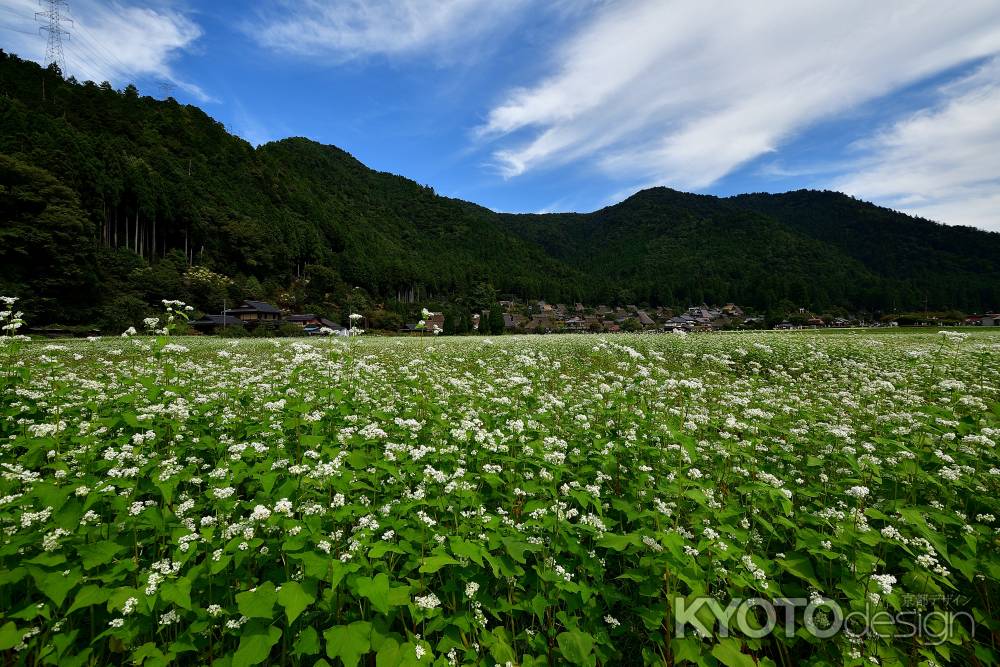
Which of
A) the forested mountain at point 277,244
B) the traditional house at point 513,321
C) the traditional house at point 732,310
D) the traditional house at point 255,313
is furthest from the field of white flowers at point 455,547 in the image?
the traditional house at point 732,310

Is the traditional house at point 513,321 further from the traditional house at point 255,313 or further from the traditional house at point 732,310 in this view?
the traditional house at point 732,310

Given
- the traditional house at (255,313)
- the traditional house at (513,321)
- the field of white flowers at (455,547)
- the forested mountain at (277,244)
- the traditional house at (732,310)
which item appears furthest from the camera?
the traditional house at (732,310)

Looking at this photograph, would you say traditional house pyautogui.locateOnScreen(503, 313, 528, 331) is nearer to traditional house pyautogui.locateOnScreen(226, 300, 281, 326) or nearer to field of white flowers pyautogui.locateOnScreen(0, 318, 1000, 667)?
traditional house pyautogui.locateOnScreen(226, 300, 281, 326)

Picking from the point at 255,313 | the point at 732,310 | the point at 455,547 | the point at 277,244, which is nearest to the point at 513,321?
the point at 255,313

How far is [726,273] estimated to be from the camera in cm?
15838

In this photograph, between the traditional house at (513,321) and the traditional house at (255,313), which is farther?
the traditional house at (513,321)

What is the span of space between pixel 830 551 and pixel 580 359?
41.2 feet

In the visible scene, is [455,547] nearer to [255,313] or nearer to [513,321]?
[255,313]

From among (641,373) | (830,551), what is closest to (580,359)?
(641,373)

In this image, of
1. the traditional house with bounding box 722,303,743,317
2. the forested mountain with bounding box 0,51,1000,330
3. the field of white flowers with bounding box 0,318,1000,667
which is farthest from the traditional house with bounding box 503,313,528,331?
the field of white flowers with bounding box 0,318,1000,667

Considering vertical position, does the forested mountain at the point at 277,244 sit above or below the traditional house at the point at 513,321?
above

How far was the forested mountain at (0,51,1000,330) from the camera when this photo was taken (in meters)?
51.8

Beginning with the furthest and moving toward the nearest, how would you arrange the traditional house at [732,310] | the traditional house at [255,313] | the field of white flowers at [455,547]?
the traditional house at [732,310] → the traditional house at [255,313] → the field of white flowers at [455,547]

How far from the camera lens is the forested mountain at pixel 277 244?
170 feet
